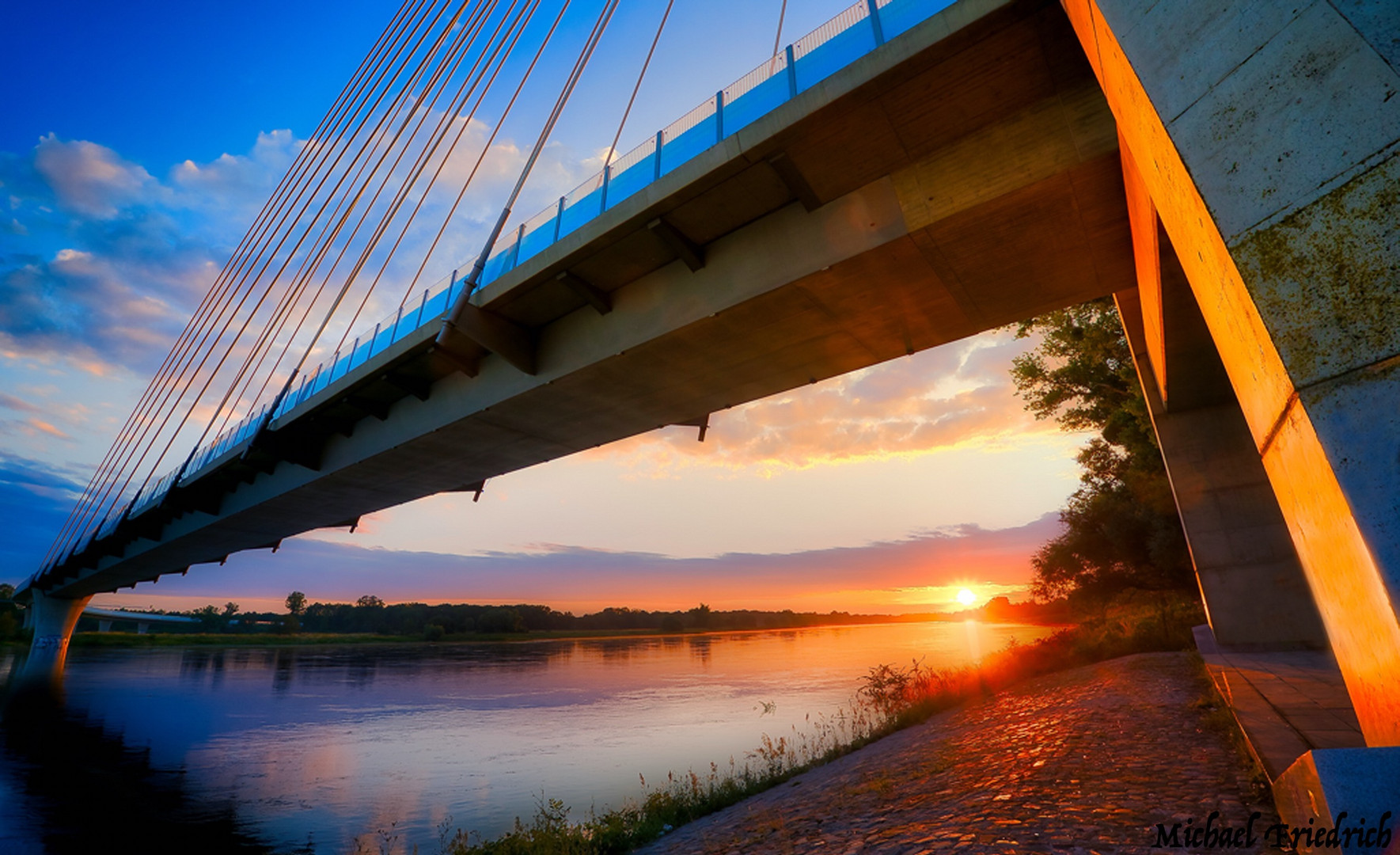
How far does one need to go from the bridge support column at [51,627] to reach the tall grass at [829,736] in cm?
6914

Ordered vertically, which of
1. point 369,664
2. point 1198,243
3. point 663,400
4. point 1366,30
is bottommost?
point 369,664

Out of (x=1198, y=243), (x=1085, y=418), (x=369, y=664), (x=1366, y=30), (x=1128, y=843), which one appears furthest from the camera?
(x=369, y=664)

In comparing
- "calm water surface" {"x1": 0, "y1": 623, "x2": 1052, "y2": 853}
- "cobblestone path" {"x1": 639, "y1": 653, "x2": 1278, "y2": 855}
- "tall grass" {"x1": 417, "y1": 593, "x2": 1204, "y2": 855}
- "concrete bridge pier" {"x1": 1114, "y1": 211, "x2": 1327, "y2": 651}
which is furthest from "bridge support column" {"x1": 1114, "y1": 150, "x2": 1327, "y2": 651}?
"calm water surface" {"x1": 0, "y1": 623, "x2": 1052, "y2": 853}

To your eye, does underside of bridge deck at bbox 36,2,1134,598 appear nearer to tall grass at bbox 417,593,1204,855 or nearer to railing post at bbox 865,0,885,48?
railing post at bbox 865,0,885,48

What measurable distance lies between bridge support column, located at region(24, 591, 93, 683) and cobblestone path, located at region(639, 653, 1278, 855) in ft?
242

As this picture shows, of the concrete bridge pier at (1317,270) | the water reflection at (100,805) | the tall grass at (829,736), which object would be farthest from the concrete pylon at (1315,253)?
the water reflection at (100,805)

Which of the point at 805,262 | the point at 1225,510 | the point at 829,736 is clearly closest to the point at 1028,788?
the point at 805,262

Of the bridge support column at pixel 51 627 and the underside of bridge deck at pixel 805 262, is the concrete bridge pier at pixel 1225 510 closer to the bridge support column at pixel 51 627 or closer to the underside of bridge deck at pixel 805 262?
the underside of bridge deck at pixel 805 262

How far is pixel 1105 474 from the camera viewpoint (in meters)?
27.6

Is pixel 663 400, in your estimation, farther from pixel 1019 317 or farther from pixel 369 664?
pixel 369 664

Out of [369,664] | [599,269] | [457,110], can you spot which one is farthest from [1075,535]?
[369,664]

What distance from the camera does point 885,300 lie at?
11.6 m

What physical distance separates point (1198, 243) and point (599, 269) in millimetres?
10938

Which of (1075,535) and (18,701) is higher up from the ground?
(1075,535)
